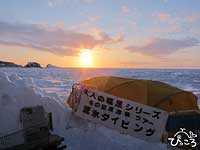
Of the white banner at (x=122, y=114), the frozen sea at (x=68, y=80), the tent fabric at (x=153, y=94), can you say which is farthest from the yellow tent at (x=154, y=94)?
the frozen sea at (x=68, y=80)

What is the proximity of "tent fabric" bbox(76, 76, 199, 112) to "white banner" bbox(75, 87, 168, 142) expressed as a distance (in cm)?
110

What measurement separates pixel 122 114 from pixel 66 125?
2.30m

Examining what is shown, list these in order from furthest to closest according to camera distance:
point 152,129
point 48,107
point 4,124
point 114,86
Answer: point 114,86, point 48,107, point 152,129, point 4,124

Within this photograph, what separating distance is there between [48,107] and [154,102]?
4268 millimetres

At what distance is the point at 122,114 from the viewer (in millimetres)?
10695

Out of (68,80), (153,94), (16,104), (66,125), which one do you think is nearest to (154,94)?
(153,94)

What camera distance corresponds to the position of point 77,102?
11.6 meters

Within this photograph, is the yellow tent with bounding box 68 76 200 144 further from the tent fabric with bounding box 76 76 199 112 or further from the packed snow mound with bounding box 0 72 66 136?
the packed snow mound with bounding box 0 72 66 136

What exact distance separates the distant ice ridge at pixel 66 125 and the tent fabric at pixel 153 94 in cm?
166

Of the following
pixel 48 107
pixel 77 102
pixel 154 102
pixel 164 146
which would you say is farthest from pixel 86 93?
pixel 164 146

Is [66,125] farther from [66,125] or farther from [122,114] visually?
[122,114]

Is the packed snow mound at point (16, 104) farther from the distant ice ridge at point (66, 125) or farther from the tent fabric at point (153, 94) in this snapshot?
the tent fabric at point (153, 94)

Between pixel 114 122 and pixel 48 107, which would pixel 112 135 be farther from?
pixel 48 107

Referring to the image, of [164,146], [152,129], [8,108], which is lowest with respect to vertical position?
[164,146]
